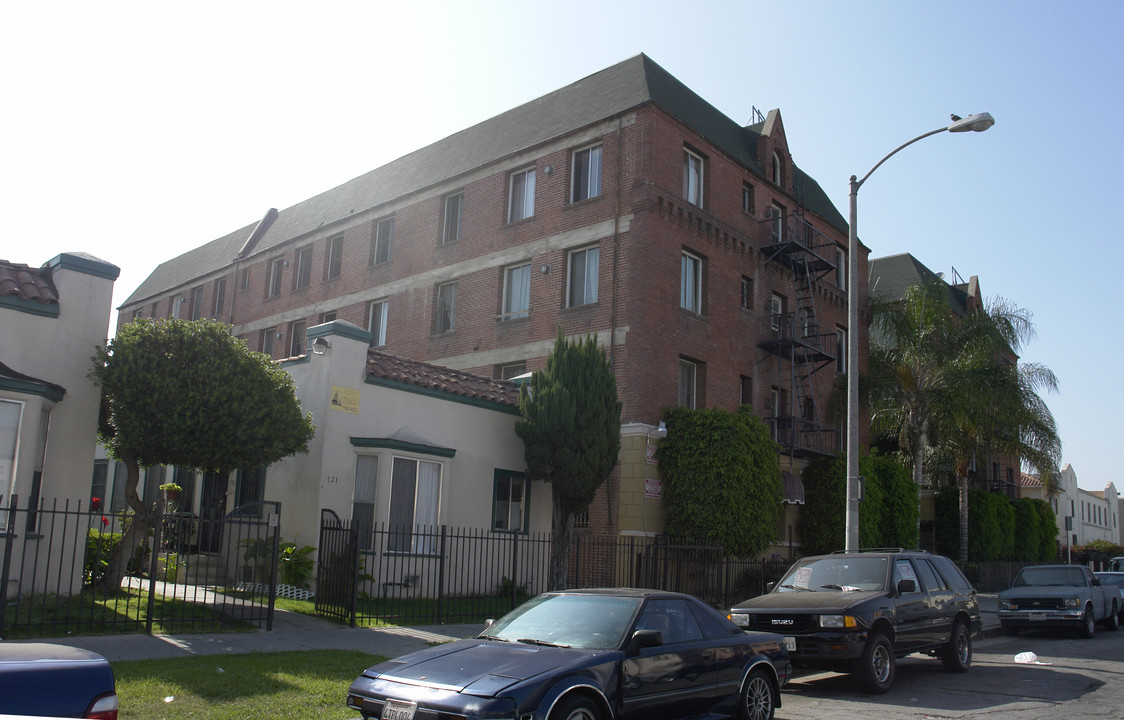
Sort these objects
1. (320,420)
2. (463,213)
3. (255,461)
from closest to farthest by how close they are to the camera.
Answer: (255,461), (320,420), (463,213)

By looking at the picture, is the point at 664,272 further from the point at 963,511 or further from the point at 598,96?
the point at 963,511

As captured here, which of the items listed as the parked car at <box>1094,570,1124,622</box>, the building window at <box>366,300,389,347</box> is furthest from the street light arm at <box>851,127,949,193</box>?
the building window at <box>366,300,389,347</box>

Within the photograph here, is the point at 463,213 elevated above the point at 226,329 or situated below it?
above

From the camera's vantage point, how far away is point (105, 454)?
24.5m

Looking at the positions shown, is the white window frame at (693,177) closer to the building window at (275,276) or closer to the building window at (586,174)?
the building window at (586,174)

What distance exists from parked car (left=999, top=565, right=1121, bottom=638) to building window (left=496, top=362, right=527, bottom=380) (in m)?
12.8

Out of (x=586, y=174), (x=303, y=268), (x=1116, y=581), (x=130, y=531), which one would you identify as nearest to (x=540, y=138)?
(x=586, y=174)

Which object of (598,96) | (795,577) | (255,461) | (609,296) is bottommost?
(795,577)

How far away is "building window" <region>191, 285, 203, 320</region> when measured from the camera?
39.0 meters

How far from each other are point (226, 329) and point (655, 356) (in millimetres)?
11090

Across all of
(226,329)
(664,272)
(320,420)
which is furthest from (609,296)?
(226,329)

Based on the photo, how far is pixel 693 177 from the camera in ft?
80.9

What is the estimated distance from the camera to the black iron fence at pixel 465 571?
14180 mm

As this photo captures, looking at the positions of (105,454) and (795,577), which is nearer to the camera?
(795,577)
